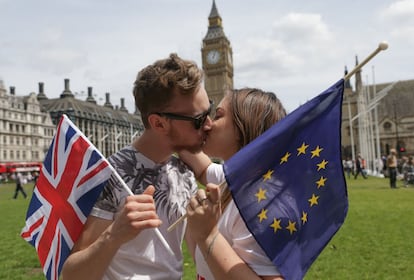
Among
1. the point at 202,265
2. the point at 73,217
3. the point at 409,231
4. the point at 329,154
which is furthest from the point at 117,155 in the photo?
the point at 409,231

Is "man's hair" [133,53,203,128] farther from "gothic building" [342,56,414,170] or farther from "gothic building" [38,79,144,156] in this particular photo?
"gothic building" [38,79,144,156]

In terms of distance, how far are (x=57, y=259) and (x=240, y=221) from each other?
0.98 m

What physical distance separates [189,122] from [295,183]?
2.05 feet

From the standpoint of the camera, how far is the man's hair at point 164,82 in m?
1.98

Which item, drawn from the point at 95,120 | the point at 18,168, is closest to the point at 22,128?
the point at 18,168

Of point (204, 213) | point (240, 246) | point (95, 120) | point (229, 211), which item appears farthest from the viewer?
point (95, 120)

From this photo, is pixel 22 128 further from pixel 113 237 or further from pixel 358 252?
pixel 113 237

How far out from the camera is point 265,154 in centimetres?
201

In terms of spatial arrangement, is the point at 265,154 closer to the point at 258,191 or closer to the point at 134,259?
the point at 258,191

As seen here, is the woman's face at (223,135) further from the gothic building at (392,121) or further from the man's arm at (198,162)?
the gothic building at (392,121)

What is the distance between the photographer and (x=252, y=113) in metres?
2.14

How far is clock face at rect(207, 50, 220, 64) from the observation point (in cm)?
11838

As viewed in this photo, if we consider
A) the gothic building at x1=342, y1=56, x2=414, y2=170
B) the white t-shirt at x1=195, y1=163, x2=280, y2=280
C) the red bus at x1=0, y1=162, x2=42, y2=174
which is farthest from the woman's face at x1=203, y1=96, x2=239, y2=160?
the gothic building at x1=342, y1=56, x2=414, y2=170

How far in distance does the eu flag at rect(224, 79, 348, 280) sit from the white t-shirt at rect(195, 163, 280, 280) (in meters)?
0.05
